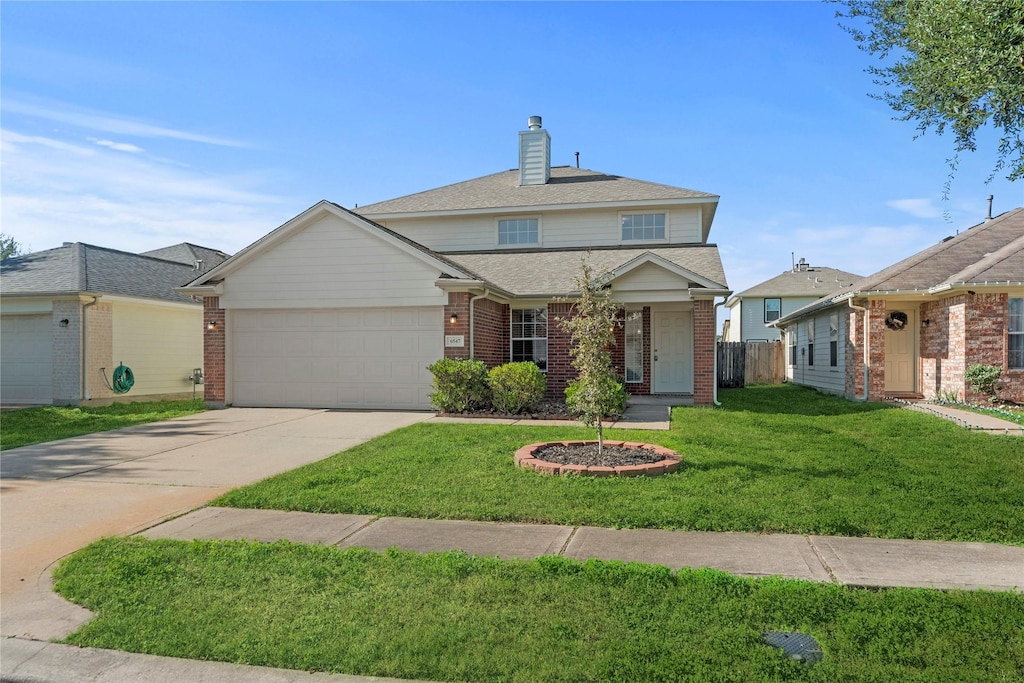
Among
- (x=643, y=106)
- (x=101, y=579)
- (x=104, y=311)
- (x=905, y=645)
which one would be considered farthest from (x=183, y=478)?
(x=104, y=311)

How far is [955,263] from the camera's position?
1653cm

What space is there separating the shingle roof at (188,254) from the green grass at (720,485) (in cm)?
1656

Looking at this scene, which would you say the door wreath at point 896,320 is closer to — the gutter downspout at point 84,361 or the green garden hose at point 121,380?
the green garden hose at point 121,380

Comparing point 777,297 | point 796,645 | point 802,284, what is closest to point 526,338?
point 796,645

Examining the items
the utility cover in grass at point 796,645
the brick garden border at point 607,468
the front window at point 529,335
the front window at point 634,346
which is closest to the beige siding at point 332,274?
the front window at point 529,335

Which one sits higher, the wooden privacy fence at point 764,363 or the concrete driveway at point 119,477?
the wooden privacy fence at point 764,363

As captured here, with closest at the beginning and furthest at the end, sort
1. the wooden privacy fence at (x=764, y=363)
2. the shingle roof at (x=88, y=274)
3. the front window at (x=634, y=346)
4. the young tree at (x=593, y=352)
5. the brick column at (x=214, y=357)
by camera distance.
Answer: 1. the young tree at (x=593, y=352)
2. the brick column at (x=214, y=357)
3. the shingle roof at (x=88, y=274)
4. the front window at (x=634, y=346)
5. the wooden privacy fence at (x=764, y=363)

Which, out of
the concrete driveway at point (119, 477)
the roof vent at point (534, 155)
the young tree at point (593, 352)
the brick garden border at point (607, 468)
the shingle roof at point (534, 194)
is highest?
the roof vent at point (534, 155)

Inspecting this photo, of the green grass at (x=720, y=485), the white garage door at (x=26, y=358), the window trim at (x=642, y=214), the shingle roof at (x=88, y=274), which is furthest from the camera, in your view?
the window trim at (x=642, y=214)

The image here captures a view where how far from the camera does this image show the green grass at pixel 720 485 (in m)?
5.79

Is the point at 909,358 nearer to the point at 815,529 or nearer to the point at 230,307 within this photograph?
the point at 815,529

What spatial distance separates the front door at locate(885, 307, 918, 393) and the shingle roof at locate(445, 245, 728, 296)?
5.19 metres

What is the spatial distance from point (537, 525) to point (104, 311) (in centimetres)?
1607

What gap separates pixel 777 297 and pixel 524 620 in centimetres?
3635
